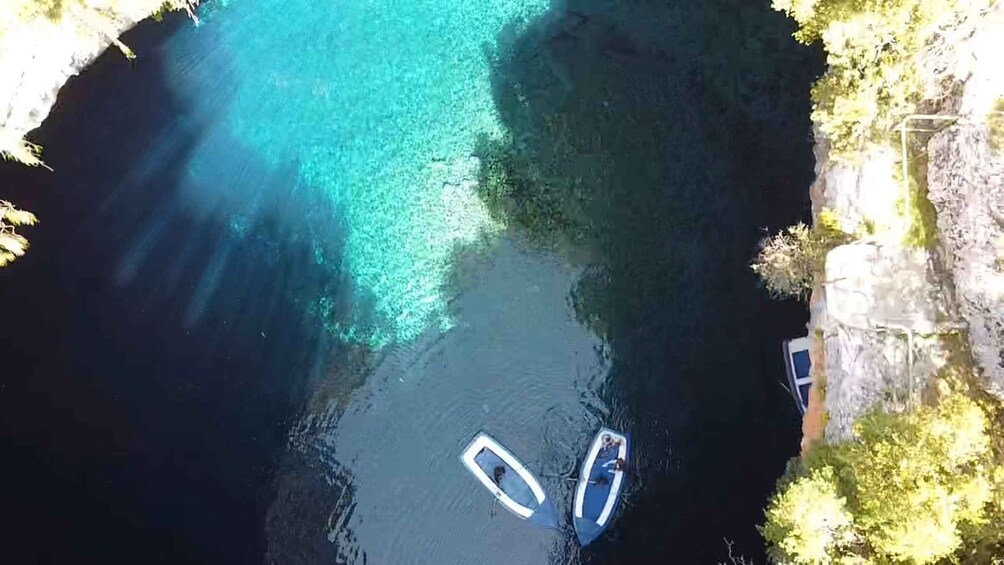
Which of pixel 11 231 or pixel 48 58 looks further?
pixel 11 231

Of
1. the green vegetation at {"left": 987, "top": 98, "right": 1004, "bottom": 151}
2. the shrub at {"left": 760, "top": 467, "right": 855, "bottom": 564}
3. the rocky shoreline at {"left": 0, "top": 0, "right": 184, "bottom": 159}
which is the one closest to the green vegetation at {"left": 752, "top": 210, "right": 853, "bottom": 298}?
the green vegetation at {"left": 987, "top": 98, "right": 1004, "bottom": 151}

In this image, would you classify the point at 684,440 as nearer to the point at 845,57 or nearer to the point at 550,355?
the point at 550,355

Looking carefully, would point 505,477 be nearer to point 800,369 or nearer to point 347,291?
point 347,291

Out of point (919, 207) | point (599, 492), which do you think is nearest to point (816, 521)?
point (599, 492)

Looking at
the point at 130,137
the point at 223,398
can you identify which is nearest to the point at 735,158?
the point at 223,398

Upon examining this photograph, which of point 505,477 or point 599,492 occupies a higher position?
point 599,492

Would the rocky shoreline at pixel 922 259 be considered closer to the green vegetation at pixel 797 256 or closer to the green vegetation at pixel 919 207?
the green vegetation at pixel 919 207
